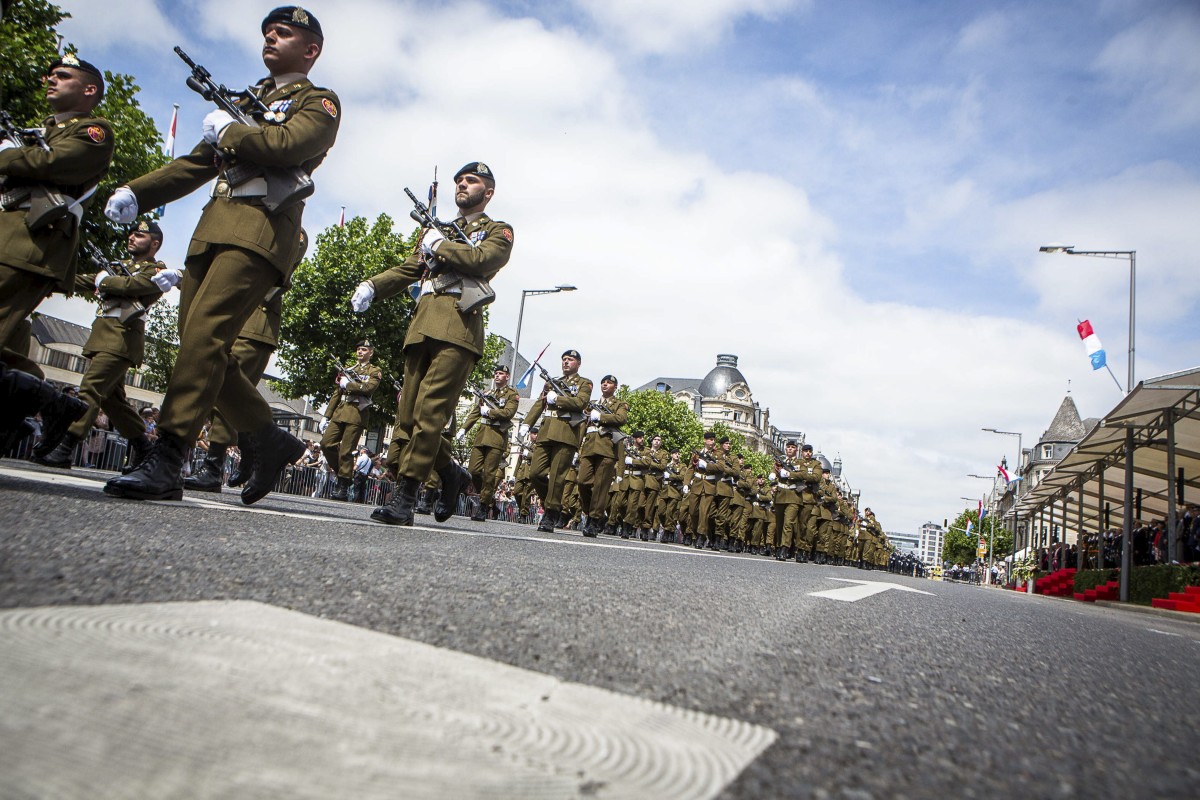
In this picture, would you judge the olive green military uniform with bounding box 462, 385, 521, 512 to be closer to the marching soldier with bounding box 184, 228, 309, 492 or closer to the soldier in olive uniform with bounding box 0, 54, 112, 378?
the marching soldier with bounding box 184, 228, 309, 492

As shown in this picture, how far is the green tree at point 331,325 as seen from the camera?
31812 mm

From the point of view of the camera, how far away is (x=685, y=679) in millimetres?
1689

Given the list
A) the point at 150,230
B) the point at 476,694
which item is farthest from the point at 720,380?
the point at 476,694

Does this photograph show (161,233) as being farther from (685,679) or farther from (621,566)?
(685,679)

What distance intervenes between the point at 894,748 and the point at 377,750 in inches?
33.4

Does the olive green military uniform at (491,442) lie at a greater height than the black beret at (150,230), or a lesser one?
lesser

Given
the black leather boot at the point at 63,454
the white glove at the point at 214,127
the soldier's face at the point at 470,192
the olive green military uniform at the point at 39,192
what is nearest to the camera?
the white glove at the point at 214,127

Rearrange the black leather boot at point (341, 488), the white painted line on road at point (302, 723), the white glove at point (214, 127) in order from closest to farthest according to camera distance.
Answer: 1. the white painted line on road at point (302, 723)
2. the white glove at point (214, 127)
3. the black leather boot at point (341, 488)

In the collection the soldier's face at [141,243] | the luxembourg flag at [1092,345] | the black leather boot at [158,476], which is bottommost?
the black leather boot at [158,476]

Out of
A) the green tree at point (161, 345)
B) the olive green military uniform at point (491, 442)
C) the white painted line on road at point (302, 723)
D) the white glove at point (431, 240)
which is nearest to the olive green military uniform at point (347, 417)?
the olive green military uniform at point (491, 442)

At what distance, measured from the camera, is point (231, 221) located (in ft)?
14.4

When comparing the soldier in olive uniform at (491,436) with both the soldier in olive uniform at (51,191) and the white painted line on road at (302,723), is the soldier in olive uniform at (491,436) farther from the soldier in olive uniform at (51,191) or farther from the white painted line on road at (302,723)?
the white painted line on road at (302,723)

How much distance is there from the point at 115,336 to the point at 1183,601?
14355 mm

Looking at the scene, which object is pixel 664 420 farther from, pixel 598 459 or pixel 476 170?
pixel 476 170
